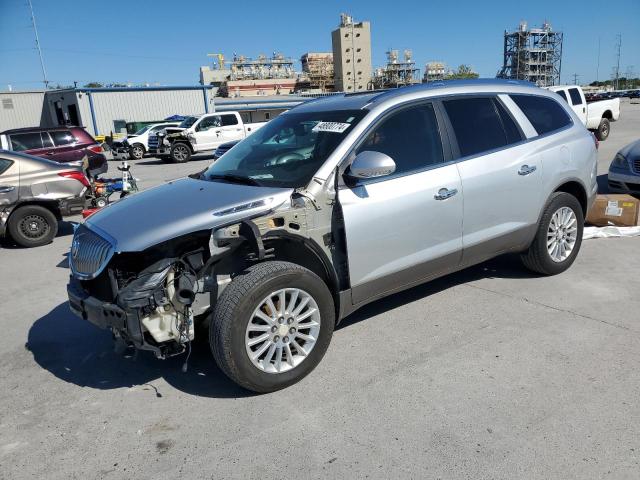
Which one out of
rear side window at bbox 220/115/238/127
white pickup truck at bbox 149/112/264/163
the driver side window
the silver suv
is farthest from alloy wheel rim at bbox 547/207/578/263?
rear side window at bbox 220/115/238/127

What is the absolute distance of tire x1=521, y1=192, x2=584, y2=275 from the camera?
4.74m

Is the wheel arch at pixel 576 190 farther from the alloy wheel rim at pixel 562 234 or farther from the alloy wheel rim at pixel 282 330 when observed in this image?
the alloy wheel rim at pixel 282 330

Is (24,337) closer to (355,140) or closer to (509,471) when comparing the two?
(355,140)

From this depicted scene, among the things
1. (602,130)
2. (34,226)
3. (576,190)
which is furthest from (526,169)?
(602,130)

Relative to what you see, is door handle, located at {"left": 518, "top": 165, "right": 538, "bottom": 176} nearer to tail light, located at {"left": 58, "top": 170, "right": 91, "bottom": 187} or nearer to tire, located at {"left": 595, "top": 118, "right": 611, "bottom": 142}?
tail light, located at {"left": 58, "top": 170, "right": 91, "bottom": 187}

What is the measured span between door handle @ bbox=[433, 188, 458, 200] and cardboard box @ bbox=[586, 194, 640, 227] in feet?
12.5

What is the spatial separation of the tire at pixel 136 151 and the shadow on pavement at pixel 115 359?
21.3 meters

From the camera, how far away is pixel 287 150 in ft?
13.4

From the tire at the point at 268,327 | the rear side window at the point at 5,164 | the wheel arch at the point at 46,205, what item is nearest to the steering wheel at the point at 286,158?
the tire at the point at 268,327

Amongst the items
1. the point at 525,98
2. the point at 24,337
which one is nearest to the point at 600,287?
the point at 525,98

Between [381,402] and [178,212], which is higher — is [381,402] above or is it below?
below

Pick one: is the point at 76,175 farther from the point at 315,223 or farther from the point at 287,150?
the point at 315,223

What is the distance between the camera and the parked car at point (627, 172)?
768 centimetres

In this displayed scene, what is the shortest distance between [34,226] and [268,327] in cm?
648
